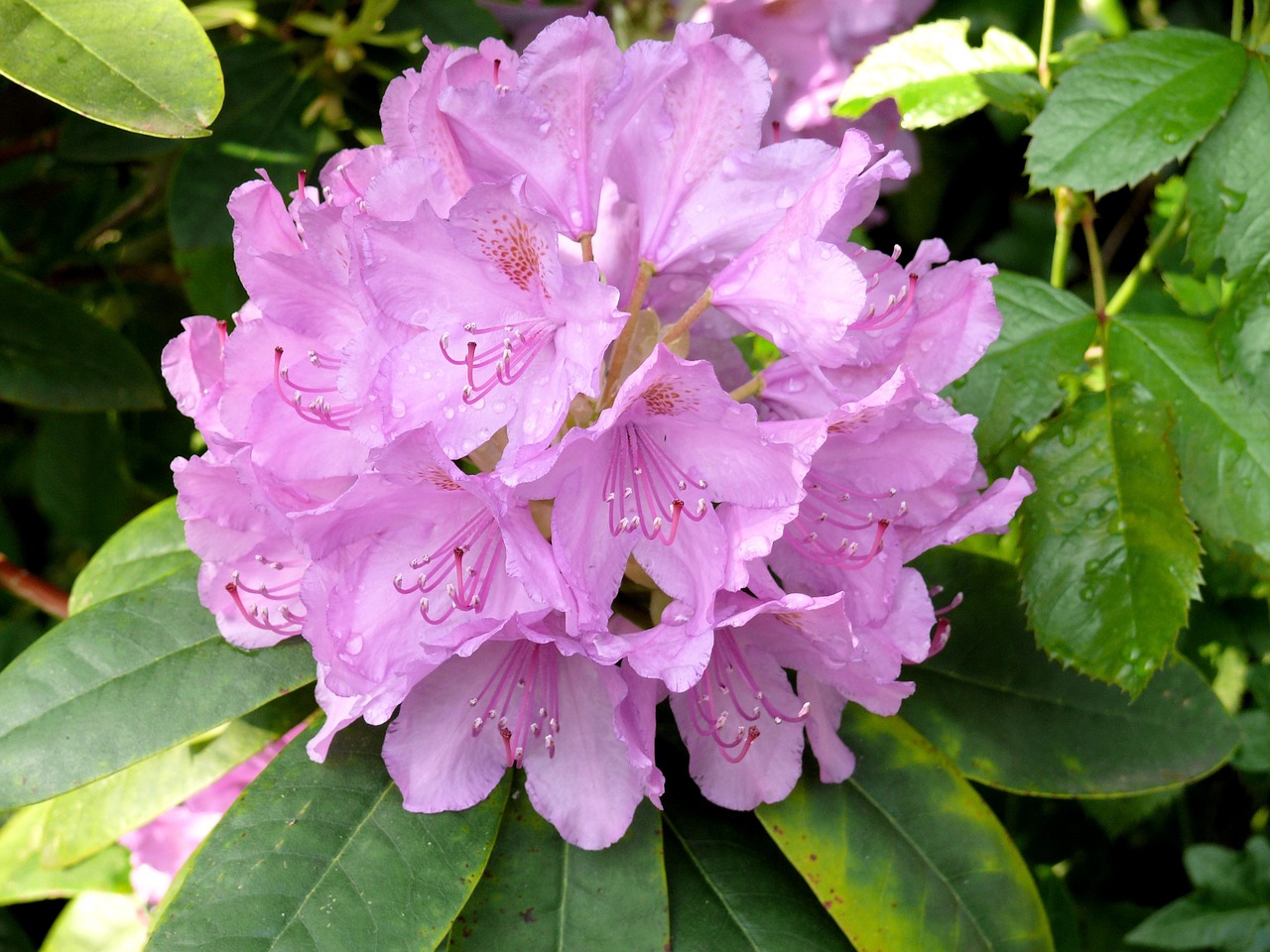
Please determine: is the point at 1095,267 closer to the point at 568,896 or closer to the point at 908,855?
the point at 908,855

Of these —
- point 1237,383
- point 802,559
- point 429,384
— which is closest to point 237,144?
point 429,384

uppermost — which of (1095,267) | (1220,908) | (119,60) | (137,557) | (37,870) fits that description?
(119,60)

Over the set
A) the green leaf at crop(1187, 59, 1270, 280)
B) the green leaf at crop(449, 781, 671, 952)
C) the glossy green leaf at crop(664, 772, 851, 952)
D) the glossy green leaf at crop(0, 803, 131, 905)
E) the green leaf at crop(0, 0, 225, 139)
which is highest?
the green leaf at crop(0, 0, 225, 139)

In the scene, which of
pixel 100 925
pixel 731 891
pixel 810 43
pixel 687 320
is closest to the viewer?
pixel 687 320

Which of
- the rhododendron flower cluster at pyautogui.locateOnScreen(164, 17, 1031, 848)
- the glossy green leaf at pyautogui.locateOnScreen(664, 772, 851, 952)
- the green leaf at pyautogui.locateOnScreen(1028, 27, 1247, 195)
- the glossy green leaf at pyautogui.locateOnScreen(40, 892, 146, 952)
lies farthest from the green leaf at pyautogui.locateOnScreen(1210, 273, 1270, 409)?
the glossy green leaf at pyautogui.locateOnScreen(40, 892, 146, 952)

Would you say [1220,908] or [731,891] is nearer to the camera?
[731,891]

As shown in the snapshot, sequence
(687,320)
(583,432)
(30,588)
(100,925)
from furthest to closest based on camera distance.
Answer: (100,925)
(30,588)
(687,320)
(583,432)

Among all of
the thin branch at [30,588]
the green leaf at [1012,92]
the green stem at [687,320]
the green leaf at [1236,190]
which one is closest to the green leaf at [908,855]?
the green stem at [687,320]

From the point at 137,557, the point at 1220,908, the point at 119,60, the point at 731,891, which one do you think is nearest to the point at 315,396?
the point at 119,60

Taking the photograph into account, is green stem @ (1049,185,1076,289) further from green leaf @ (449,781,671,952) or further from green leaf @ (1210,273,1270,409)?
green leaf @ (449,781,671,952)
